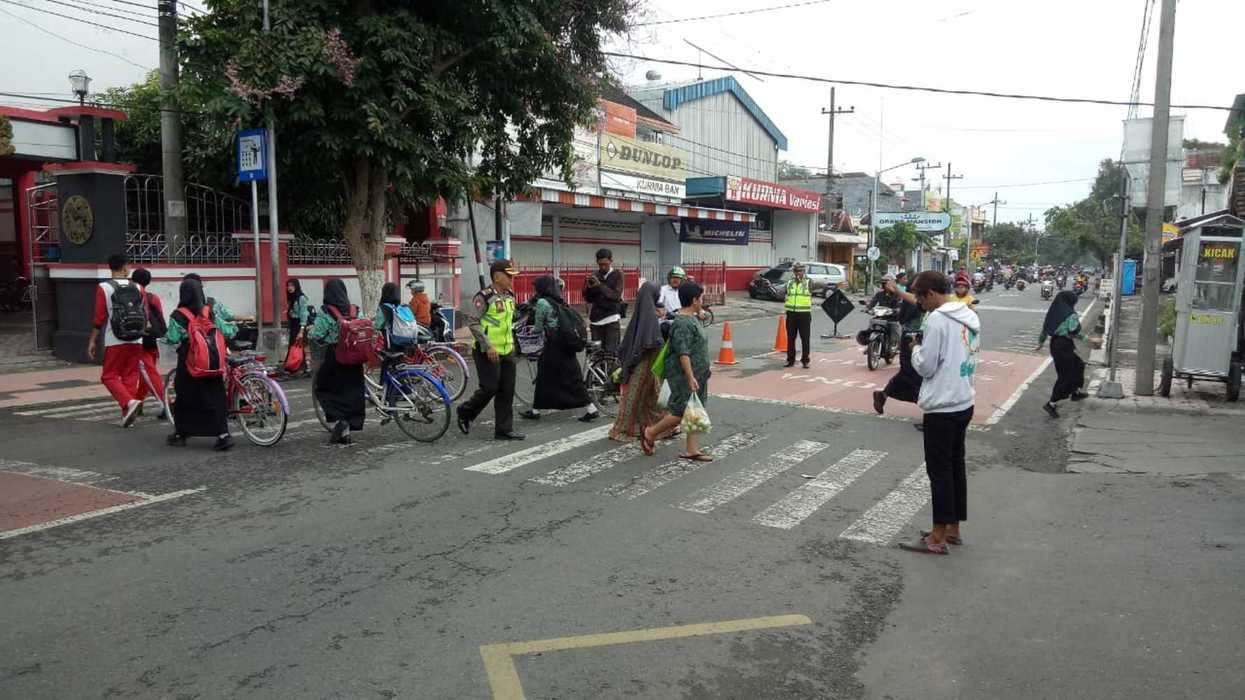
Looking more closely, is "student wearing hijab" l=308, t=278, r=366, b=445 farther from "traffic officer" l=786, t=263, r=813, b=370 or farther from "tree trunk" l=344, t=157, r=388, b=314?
"traffic officer" l=786, t=263, r=813, b=370

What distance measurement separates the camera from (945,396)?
5.57 metres

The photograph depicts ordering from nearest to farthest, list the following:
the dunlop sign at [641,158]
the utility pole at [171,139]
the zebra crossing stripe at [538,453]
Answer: the zebra crossing stripe at [538,453] < the utility pole at [171,139] < the dunlop sign at [641,158]

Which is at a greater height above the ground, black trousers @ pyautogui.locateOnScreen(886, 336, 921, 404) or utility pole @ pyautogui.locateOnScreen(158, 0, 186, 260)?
utility pole @ pyautogui.locateOnScreen(158, 0, 186, 260)

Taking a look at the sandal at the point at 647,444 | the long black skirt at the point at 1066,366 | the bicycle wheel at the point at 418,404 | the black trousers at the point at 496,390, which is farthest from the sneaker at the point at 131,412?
the long black skirt at the point at 1066,366

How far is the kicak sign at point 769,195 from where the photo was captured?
34094 mm

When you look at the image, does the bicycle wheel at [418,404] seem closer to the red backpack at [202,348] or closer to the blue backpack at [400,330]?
the blue backpack at [400,330]

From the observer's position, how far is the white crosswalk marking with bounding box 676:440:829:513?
671 cm

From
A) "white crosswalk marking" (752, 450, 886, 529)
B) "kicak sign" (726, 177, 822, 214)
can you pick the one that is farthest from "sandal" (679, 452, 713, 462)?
"kicak sign" (726, 177, 822, 214)

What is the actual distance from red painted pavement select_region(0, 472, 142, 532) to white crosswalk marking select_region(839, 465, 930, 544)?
5235mm

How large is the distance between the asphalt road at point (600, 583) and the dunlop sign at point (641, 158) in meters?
21.6

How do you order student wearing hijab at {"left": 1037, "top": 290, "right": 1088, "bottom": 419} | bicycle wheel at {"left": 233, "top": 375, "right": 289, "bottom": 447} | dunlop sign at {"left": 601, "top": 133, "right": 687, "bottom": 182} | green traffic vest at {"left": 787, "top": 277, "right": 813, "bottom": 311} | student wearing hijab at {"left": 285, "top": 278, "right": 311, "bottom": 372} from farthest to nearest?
1. dunlop sign at {"left": 601, "top": 133, "right": 687, "bottom": 182}
2. green traffic vest at {"left": 787, "top": 277, "right": 813, "bottom": 311}
3. student wearing hijab at {"left": 285, "top": 278, "right": 311, "bottom": 372}
4. student wearing hijab at {"left": 1037, "top": 290, "right": 1088, "bottom": 419}
5. bicycle wheel at {"left": 233, "top": 375, "right": 289, "bottom": 447}

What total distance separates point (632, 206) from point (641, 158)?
16.7ft

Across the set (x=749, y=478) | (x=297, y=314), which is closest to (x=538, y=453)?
(x=749, y=478)

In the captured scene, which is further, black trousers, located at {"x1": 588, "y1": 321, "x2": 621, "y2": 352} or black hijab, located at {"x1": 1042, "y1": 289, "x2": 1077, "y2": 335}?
black hijab, located at {"x1": 1042, "y1": 289, "x2": 1077, "y2": 335}
